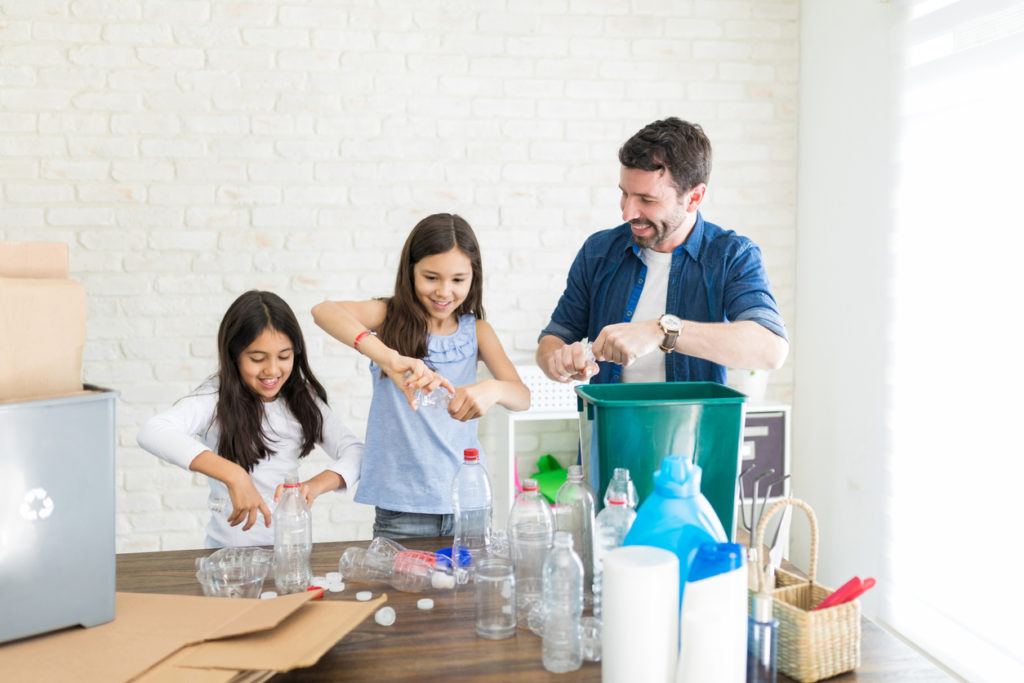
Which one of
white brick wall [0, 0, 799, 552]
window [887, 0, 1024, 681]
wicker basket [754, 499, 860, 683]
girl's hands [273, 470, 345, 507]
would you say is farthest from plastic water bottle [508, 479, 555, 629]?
white brick wall [0, 0, 799, 552]

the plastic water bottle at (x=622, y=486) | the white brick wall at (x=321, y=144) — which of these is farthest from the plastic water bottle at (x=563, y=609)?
the white brick wall at (x=321, y=144)

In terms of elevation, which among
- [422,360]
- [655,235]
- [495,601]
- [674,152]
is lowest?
[495,601]

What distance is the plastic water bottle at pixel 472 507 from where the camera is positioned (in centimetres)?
Answer: 150

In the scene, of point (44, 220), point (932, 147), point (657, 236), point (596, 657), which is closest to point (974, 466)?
point (932, 147)

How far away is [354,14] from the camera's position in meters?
3.13

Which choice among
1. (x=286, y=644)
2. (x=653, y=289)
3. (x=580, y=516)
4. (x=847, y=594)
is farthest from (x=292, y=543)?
(x=653, y=289)

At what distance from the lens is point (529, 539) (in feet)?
4.27

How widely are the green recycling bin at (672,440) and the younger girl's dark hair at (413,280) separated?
82cm

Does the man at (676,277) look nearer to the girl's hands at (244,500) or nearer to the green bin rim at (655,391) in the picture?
the green bin rim at (655,391)

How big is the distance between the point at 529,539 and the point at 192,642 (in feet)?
1.70

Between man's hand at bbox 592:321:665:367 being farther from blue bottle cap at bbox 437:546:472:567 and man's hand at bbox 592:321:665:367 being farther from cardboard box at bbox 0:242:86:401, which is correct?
cardboard box at bbox 0:242:86:401

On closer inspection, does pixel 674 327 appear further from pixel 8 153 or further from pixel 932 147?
pixel 8 153

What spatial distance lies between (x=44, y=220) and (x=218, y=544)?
179cm

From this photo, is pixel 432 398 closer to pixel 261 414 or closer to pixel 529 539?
pixel 261 414
